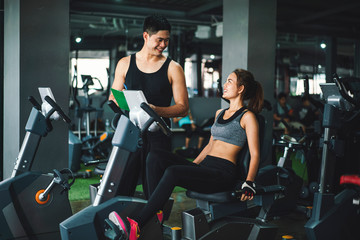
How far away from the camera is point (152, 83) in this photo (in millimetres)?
2582

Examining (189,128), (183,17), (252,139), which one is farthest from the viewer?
(183,17)

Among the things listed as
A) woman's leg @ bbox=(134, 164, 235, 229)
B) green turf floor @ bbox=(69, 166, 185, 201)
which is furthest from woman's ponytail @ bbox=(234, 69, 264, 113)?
green turf floor @ bbox=(69, 166, 185, 201)

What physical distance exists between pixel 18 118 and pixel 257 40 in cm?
262

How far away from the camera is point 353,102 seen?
2.65 m

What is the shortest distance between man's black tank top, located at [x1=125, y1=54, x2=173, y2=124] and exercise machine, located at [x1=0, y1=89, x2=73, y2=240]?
550 millimetres

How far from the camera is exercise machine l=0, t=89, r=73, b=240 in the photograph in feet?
9.09

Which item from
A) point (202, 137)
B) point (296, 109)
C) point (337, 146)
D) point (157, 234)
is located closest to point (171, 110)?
point (157, 234)

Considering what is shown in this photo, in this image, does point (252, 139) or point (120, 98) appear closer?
point (120, 98)

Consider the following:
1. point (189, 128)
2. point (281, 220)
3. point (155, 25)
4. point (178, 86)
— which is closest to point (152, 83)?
point (178, 86)

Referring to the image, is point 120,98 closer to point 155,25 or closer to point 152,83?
point 152,83

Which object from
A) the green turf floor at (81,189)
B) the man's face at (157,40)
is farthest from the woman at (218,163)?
the green turf floor at (81,189)

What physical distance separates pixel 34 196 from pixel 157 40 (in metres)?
1.35

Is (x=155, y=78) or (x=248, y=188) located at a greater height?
(x=155, y=78)

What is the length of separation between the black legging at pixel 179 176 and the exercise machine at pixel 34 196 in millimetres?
682
